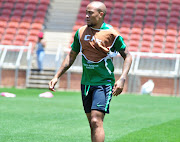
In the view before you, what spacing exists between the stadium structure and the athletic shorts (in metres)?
14.8

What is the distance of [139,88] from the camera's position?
2002 centimetres

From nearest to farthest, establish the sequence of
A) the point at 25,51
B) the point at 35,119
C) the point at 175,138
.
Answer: the point at 175,138 → the point at 35,119 → the point at 25,51

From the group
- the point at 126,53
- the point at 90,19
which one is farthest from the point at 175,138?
the point at 90,19

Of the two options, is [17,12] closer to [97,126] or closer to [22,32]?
[22,32]

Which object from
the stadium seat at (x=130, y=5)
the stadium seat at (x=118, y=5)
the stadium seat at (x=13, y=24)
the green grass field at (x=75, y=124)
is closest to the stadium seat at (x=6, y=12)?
the stadium seat at (x=13, y=24)

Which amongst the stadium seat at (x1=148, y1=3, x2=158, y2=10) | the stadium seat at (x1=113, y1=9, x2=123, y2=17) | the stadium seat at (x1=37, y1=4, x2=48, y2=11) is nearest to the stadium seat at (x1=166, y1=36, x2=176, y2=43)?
Result: the stadium seat at (x1=148, y1=3, x2=158, y2=10)

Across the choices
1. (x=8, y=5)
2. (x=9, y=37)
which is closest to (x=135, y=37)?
(x=9, y=37)

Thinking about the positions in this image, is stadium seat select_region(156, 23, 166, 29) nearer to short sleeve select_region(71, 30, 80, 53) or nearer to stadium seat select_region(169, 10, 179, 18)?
stadium seat select_region(169, 10, 179, 18)

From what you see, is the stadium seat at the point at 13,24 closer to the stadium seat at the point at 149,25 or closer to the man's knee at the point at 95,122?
the stadium seat at the point at 149,25

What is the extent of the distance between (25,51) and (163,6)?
9798mm

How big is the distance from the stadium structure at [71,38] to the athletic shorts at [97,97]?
48.7ft

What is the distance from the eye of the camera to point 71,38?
2441 centimetres

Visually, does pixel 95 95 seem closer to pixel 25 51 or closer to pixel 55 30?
pixel 25 51

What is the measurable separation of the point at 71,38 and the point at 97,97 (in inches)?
764
